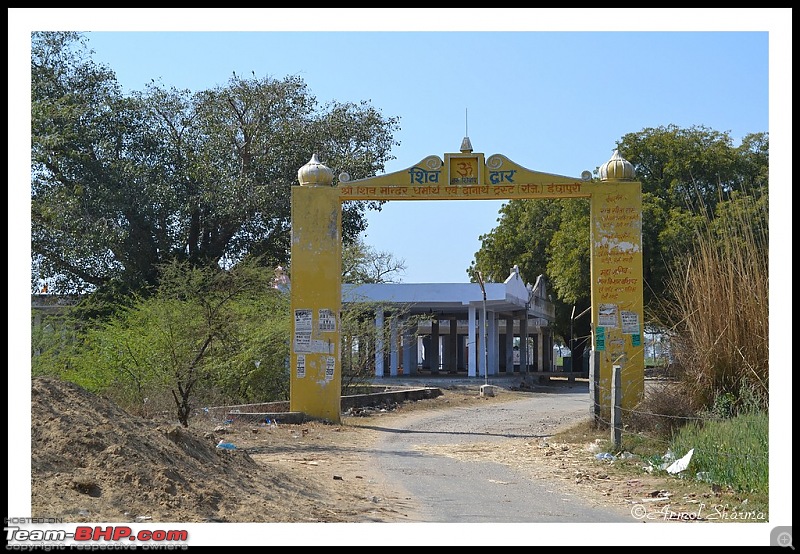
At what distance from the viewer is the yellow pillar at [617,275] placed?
631 inches

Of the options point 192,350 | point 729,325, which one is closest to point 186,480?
point 729,325

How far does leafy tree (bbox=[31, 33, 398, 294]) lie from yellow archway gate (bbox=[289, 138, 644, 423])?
8977mm

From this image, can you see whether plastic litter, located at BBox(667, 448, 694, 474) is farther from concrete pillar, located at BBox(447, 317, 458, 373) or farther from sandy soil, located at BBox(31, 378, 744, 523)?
concrete pillar, located at BBox(447, 317, 458, 373)

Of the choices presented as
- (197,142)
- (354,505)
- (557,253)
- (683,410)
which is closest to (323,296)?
(683,410)

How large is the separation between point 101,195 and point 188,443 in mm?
17626

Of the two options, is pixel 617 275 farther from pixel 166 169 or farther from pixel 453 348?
pixel 453 348

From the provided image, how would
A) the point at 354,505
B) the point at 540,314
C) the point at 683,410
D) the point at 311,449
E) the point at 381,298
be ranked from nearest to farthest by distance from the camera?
the point at 354,505
the point at 683,410
the point at 311,449
the point at 381,298
the point at 540,314

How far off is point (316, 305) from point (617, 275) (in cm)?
549

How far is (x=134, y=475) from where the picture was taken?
7.94 meters

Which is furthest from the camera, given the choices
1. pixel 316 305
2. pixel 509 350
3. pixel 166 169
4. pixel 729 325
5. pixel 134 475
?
pixel 509 350

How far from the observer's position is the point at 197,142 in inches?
1124

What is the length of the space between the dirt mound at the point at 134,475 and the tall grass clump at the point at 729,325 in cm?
528

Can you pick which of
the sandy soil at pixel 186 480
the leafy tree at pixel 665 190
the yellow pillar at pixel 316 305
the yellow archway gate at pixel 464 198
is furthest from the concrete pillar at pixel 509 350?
the sandy soil at pixel 186 480

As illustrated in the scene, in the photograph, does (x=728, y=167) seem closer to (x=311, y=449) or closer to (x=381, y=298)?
(x=381, y=298)
